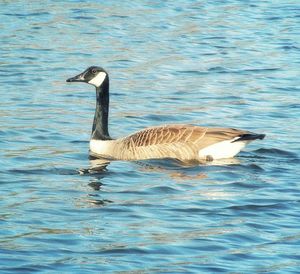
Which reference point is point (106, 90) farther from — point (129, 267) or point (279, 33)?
point (279, 33)

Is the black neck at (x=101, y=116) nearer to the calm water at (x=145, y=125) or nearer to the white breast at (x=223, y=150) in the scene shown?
the calm water at (x=145, y=125)

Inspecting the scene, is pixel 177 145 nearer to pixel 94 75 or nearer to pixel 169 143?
pixel 169 143

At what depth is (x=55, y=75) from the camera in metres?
19.9

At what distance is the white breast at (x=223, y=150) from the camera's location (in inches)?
556

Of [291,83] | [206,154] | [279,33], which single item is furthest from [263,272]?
[279,33]

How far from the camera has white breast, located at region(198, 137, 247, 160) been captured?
46.4ft

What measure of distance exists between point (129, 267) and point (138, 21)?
53.2ft

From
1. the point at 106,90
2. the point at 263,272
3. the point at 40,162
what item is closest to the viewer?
the point at 263,272

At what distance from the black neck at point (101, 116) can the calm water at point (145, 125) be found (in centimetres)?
33

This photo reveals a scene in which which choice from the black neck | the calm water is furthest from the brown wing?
the black neck

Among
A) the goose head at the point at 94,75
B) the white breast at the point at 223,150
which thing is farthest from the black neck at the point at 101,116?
the white breast at the point at 223,150

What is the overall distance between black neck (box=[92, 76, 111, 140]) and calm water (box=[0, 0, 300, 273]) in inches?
13.2

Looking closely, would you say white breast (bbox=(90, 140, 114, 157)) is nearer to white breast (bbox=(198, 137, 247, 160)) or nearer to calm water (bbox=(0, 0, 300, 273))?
calm water (bbox=(0, 0, 300, 273))

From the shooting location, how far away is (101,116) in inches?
Answer: 609
